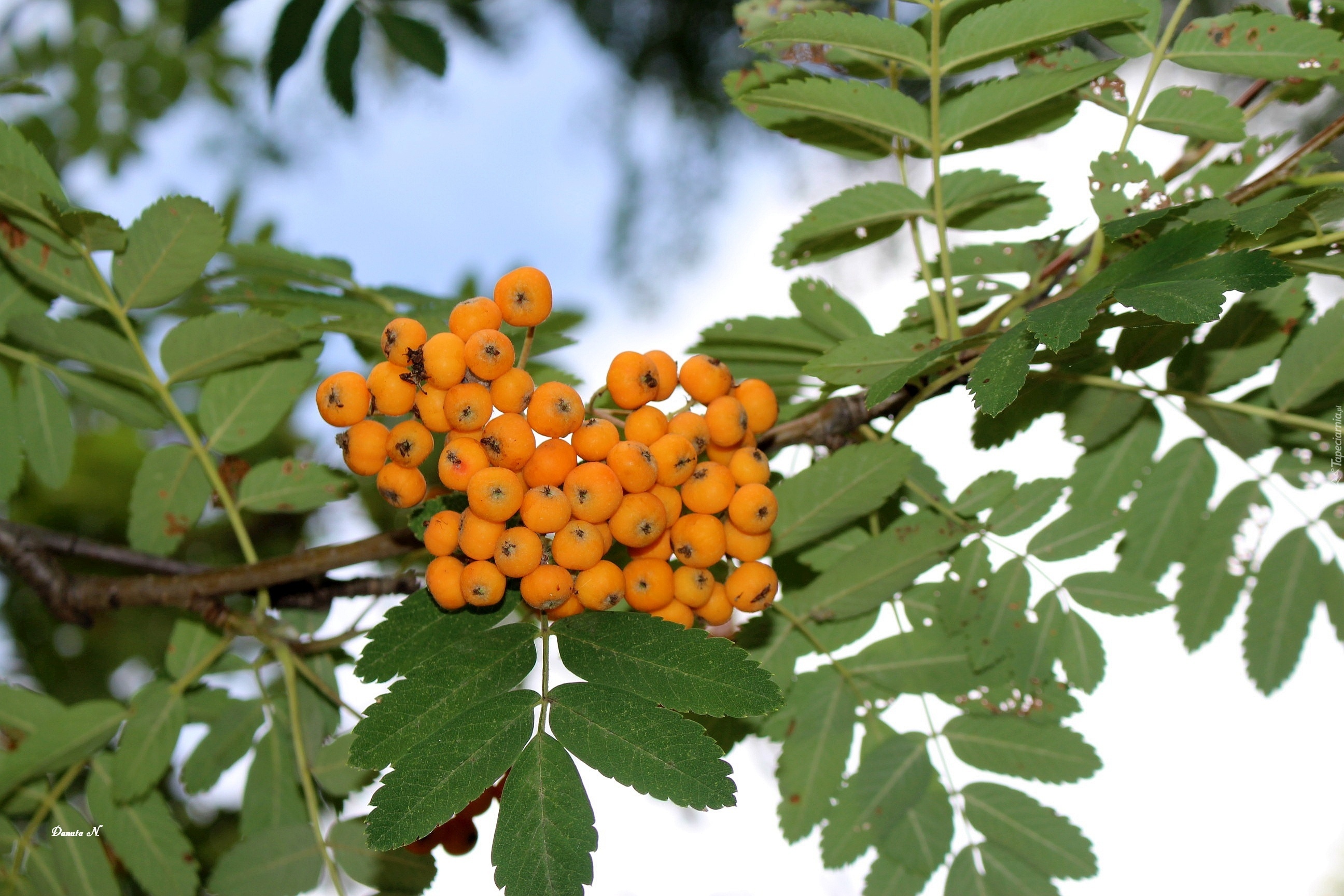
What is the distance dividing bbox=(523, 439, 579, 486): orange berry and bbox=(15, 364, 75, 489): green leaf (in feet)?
3.97

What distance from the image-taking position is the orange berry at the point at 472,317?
1172 mm

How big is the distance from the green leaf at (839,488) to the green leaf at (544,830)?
1.66ft

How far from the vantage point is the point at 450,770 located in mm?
1074

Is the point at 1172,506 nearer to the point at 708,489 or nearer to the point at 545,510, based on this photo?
the point at 708,489

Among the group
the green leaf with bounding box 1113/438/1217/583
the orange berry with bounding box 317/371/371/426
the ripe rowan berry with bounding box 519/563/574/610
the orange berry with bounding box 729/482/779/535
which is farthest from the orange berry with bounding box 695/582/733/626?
the green leaf with bounding box 1113/438/1217/583

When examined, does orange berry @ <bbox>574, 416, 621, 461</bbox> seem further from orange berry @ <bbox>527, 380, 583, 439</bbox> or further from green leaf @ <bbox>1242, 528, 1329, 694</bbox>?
green leaf @ <bbox>1242, 528, 1329, 694</bbox>

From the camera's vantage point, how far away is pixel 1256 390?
1696 mm

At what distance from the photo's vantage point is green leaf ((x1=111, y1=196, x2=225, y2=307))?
5.04 ft

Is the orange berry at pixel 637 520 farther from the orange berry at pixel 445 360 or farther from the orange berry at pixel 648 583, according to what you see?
the orange berry at pixel 445 360

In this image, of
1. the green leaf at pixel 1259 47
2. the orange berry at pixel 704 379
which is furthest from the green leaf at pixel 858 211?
the green leaf at pixel 1259 47

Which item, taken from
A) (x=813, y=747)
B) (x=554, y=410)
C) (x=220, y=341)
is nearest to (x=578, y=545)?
(x=554, y=410)

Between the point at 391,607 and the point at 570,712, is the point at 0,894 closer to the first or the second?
the point at 391,607

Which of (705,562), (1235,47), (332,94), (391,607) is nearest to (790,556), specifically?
(705,562)

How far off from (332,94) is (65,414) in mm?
1006
